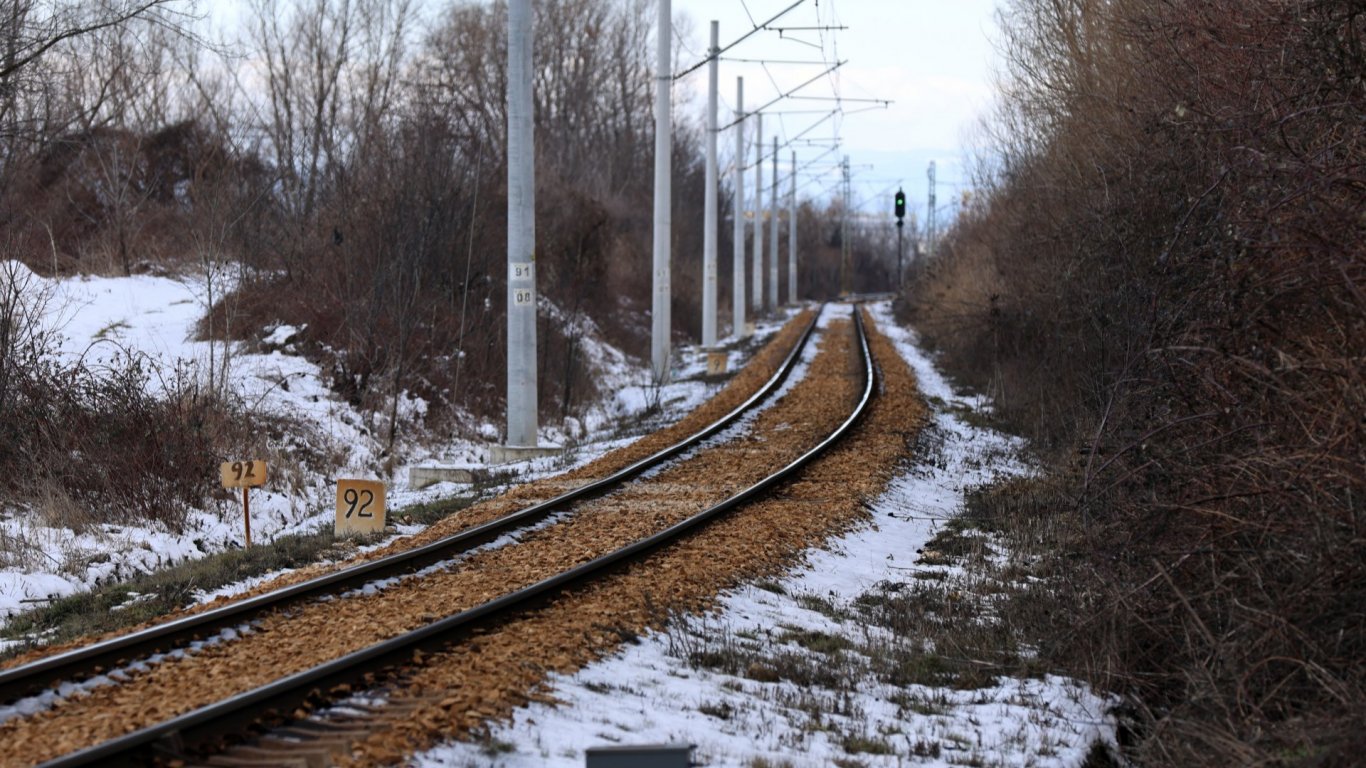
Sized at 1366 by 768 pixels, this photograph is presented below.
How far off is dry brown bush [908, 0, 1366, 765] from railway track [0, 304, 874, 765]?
10.9 ft

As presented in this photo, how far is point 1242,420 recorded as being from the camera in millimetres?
7355

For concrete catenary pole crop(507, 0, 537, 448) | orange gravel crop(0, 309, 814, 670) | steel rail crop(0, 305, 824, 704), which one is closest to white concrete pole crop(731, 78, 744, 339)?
orange gravel crop(0, 309, 814, 670)

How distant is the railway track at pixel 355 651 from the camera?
5543 millimetres

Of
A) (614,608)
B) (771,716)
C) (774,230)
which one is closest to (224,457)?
(614,608)

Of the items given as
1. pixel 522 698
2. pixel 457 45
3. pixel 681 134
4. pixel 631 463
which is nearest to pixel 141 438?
pixel 631 463

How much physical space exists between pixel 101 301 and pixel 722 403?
11.5m

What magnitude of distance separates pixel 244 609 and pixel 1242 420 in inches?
237

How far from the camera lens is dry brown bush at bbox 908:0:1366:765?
6008 mm

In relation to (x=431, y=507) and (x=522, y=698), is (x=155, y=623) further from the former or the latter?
(x=431, y=507)

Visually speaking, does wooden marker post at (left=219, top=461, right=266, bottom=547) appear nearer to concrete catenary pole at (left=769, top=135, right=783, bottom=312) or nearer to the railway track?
the railway track

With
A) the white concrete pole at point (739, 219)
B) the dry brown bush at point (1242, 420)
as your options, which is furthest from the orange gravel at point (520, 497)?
the white concrete pole at point (739, 219)

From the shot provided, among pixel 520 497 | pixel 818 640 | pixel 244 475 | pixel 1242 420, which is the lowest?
pixel 818 640

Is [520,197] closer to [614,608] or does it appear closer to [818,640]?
[614,608]

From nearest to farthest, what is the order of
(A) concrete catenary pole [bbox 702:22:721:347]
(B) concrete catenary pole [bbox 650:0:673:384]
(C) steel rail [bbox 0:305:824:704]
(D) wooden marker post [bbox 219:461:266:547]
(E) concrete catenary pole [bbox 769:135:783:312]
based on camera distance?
(C) steel rail [bbox 0:305:824:704] < (D) wooden marker post [bbox 219:461:266:547] < (B) concrete catenary pole [bbox 650:0:673:384] < (A) concrete catenary pole [bbox 702:22:721:347] < (E) concrete catenary pole [bbox 769:135:783:312]
